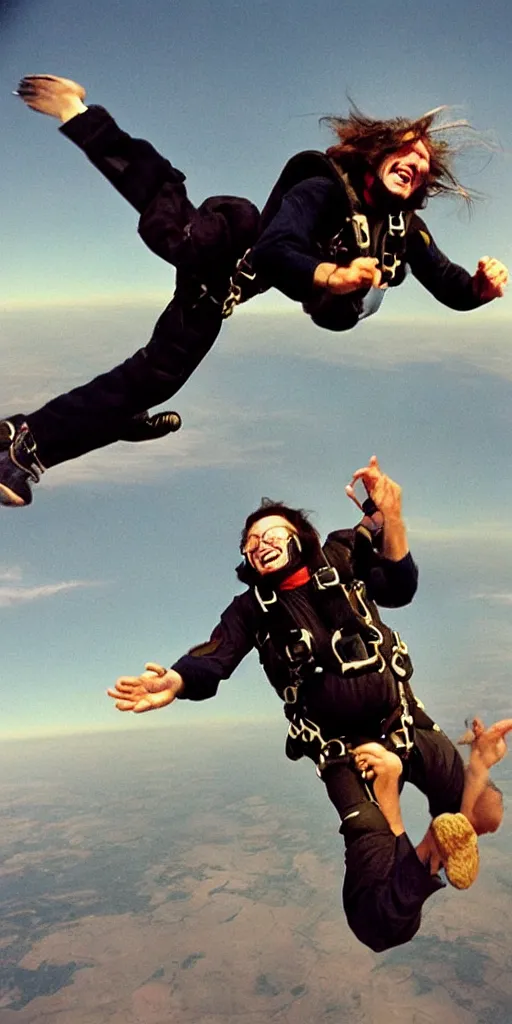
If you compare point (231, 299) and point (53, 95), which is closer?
point (53, 95)

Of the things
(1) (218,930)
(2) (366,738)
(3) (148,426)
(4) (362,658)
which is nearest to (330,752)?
(2) (366,738)

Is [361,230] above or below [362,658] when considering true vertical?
above

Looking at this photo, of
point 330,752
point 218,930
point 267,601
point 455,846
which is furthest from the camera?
point 218,930

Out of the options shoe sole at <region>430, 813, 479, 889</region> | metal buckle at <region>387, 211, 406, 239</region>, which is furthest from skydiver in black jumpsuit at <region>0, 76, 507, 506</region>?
shoe sole at <region>430, 813, 479, 889</region>

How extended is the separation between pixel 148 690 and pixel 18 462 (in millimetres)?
1189

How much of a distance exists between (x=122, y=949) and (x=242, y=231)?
1283 cm

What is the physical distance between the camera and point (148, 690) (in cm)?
402

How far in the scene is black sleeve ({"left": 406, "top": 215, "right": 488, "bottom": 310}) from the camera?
422 cm

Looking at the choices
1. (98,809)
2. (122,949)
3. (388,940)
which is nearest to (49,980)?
(122,949)

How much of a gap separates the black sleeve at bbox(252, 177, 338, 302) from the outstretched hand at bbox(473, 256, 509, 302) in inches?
33.0

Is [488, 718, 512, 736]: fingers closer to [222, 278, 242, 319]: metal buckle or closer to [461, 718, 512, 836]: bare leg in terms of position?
[461, 718, 512, 836]: bare leg

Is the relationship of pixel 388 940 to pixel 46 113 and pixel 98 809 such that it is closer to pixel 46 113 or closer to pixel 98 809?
pixel 46 113

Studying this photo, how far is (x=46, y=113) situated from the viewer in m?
4.09

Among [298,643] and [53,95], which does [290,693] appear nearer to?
[298,643]
